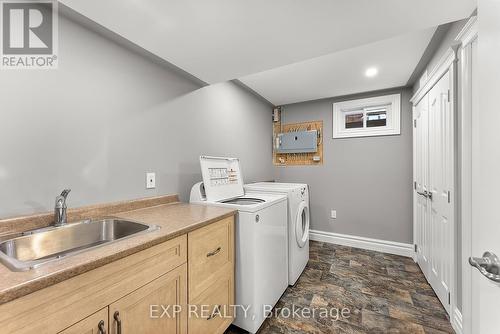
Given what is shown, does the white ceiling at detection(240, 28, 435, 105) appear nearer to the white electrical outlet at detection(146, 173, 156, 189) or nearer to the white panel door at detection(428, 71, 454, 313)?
the white panel door at detection(428, 71, 454, 313)

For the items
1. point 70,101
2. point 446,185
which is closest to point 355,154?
point 446,185

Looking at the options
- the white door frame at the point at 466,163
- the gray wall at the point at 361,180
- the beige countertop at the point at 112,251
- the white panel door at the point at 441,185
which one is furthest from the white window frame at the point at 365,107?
the beige countertop at the point at 112,251

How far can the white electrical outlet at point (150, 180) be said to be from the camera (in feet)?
5.56

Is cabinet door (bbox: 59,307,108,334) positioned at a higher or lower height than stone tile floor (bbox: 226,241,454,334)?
higher

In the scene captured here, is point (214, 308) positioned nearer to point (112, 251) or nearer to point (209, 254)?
point (209, 254)

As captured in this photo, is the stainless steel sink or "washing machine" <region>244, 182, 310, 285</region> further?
"washing machine" <region>244, 182, 310, 285</region>

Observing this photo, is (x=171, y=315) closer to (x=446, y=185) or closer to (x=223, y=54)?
(x=223, y=54)

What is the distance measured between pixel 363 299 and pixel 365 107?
2.50 m

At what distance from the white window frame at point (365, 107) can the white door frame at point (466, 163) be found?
1563mm

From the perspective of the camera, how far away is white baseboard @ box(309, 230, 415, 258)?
9.36ft

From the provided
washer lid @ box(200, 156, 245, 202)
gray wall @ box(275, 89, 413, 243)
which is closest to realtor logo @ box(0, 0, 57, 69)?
washer lid @ box(200, 156, 245, 202)

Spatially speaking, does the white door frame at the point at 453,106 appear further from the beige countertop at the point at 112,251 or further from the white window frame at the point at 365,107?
the beige countertop at the point at 112,251

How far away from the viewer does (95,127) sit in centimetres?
139

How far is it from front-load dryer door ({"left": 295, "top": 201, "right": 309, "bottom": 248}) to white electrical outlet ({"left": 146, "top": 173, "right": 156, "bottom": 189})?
142 cm
